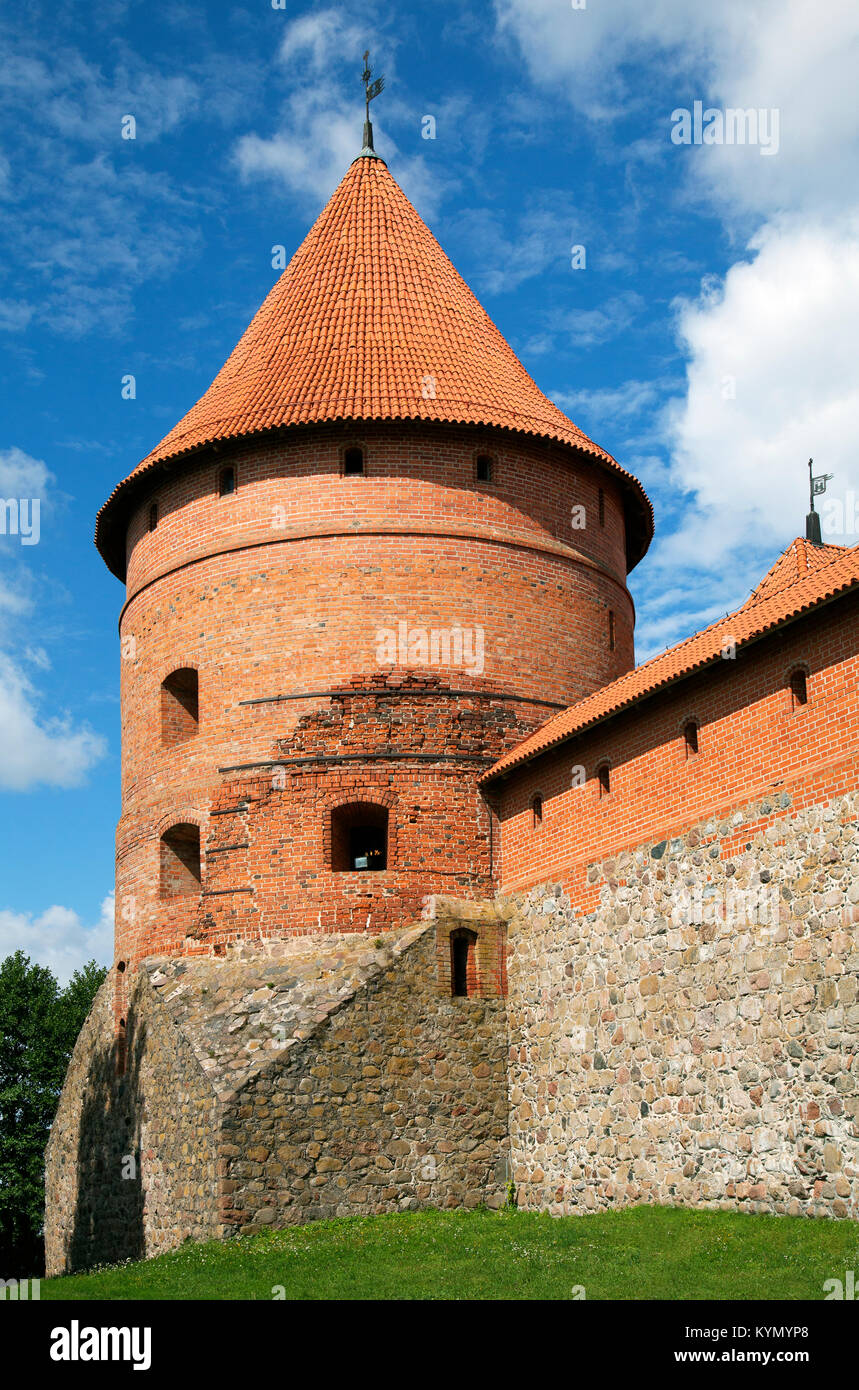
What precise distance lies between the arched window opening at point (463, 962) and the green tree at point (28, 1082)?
16329 mm

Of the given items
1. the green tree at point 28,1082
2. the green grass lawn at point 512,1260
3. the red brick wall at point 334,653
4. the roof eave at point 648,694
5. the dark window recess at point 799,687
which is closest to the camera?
the green grass lawn at point 512,1260

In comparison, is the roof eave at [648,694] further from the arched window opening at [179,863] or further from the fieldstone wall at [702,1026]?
the arched window opening at [179,863]

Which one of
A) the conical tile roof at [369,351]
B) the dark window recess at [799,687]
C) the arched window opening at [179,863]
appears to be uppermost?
the conical tile roof at [369,351]

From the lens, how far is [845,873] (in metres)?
10.1

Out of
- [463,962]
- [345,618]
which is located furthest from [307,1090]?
[345,618]

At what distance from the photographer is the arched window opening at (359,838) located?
15258 mm

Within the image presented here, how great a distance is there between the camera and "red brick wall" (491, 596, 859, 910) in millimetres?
A: 10570

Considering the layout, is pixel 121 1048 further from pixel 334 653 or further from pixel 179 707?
pixel 334 653

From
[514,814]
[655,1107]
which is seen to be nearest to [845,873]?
[655,1107]

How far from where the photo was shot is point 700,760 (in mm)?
12109

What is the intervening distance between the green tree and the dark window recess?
21.6 meters

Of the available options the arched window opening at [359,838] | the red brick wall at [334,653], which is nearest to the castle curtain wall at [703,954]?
the red brick wall at [334,653]

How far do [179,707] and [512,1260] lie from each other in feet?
26.0

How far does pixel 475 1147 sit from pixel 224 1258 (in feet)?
10.00
